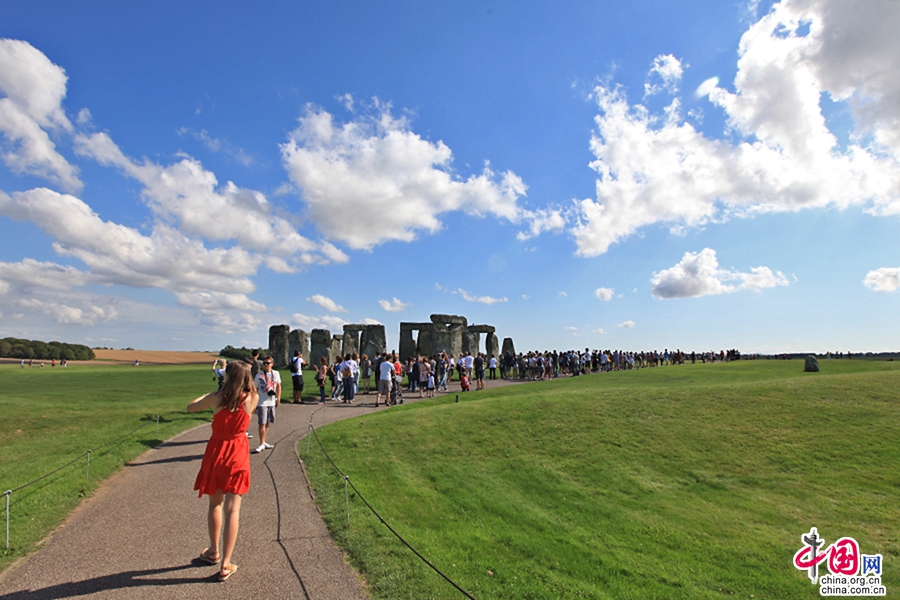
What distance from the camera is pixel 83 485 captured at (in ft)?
25.6

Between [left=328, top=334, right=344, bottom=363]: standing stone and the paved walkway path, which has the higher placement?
[left=328, top=334, right=344, bottom=363]: standing stone

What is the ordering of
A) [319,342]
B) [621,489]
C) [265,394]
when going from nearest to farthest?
1. [621,489]
2. [265,394]
3. [319,342]

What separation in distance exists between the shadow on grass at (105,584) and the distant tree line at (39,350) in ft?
236

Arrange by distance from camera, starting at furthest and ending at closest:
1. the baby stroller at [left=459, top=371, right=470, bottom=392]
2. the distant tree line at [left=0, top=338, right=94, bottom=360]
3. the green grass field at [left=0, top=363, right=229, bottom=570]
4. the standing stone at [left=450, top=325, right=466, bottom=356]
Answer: the distant tree line at [left=0, top=338, right=94, bottom=360] → the standing stone at [left=450, top=325, right=466, bottom=356] → the baby stroller at [left=459, top=371, right=470, bottom=392] → the green grass field at [left=0, top=363, right=229, bottom=570]

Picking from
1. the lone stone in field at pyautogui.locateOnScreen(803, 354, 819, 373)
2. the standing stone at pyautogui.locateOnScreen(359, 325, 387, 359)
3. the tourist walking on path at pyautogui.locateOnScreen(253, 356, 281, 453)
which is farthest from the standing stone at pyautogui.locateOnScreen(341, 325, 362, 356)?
the lone stone in field at pyautogui.locateOnScreen(803, 354, 819, 373)

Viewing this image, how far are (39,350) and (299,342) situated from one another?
51403mm

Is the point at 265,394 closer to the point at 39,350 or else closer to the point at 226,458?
the point at 226,458

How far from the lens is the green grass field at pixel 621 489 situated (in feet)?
20.5

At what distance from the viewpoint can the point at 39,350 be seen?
209 ft

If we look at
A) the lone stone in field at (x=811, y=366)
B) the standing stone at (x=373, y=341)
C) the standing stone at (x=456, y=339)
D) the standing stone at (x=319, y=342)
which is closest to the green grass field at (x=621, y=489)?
the lone stone in field at (x=811, y=366)

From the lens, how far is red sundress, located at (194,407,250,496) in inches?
188

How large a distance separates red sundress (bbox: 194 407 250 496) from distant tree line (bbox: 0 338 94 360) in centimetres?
7275

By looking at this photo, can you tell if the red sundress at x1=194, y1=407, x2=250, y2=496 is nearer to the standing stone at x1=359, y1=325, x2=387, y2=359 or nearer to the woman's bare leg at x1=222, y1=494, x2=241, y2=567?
the woman's bare leg at x1=222, y1=494, x2=241, y2=567

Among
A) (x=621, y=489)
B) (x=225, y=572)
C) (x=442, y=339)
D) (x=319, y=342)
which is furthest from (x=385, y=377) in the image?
(x=319, y=342)
